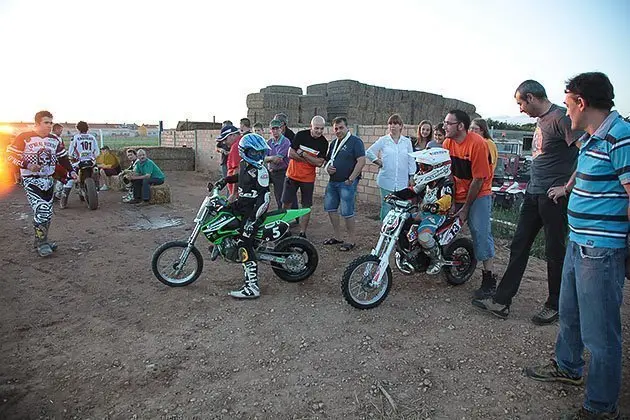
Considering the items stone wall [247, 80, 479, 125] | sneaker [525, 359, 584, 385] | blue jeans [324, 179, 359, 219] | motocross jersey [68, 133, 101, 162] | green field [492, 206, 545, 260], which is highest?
stone wall [247, 80, 479, 125]

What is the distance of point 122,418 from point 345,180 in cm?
392

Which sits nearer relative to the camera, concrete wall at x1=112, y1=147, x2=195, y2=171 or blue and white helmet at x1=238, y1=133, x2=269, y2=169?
blue and white helmet at x1=238, y1=133, x2=269, y2=169

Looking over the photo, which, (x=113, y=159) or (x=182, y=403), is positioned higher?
(x=113, y=159)

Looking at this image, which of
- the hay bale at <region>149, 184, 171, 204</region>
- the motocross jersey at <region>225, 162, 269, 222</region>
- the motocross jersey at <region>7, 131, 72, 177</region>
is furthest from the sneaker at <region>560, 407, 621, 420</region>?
the hay bale at <region>149, 184, 171, 204</region>

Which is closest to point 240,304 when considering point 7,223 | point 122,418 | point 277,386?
point 277,386

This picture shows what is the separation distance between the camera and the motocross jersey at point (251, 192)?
421 centimetres

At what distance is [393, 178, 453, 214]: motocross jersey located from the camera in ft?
13.4

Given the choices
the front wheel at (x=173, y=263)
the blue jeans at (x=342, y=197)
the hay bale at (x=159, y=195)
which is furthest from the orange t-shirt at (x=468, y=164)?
the hay bale at (x=159, y=195)

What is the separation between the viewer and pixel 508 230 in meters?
6.82

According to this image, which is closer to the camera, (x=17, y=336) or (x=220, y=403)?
(x=220, y=403)

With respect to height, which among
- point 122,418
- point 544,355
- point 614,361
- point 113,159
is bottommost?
point 122,418

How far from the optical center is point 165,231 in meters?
7.06

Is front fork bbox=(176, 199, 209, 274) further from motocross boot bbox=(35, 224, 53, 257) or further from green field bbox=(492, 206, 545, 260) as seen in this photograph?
green field bbox=(492, 206, 545, 260)

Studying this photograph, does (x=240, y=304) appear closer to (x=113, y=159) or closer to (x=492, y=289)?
(x=492, y=289)
